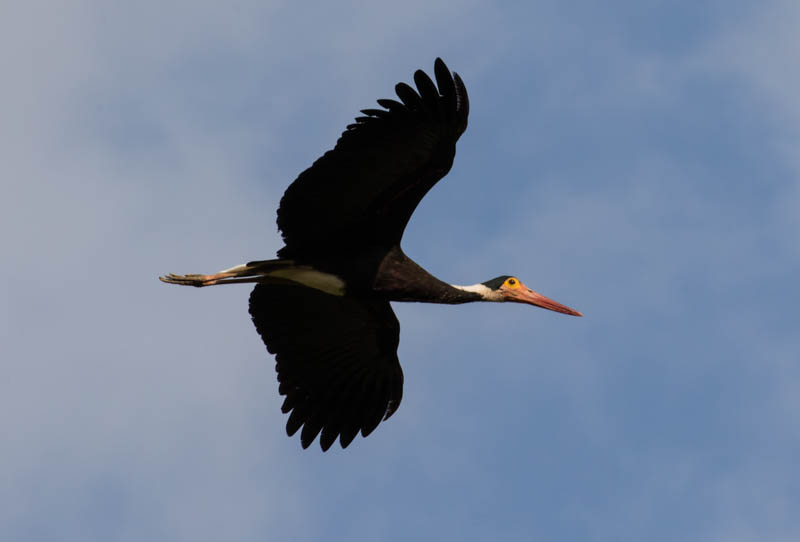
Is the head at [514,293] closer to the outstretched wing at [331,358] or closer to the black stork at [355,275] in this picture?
the black stork at [355,275]

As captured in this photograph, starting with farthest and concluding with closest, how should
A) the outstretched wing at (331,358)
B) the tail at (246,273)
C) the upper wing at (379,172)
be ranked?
the outstretched wing at (331,358), the tail at (246,273), the upper wing at (379,172)

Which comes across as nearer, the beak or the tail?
the tail

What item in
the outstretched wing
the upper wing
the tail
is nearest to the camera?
the upper wing

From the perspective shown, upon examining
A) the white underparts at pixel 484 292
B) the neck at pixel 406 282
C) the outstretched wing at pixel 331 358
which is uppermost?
the white underparts at pixel 484 292

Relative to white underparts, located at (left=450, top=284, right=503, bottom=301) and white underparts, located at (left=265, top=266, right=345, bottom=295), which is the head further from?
white underparts, located at (left=265, top=266, right=345, bottom=295)

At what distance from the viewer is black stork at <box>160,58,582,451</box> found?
46.6 feet

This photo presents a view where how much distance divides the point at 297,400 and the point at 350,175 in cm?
301

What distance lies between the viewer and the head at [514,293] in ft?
54.5

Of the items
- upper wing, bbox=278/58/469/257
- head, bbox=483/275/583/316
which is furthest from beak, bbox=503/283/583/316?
upper wing, bbox=278/58/469/257

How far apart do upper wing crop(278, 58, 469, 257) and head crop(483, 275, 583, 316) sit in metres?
1.78

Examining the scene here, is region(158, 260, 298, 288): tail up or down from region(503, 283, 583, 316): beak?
down

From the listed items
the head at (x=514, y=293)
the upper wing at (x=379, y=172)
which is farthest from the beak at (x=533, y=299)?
the upper wing at (x=379, y=172)

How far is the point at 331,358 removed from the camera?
16.3 m

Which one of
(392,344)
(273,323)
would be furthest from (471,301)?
(273,323)
